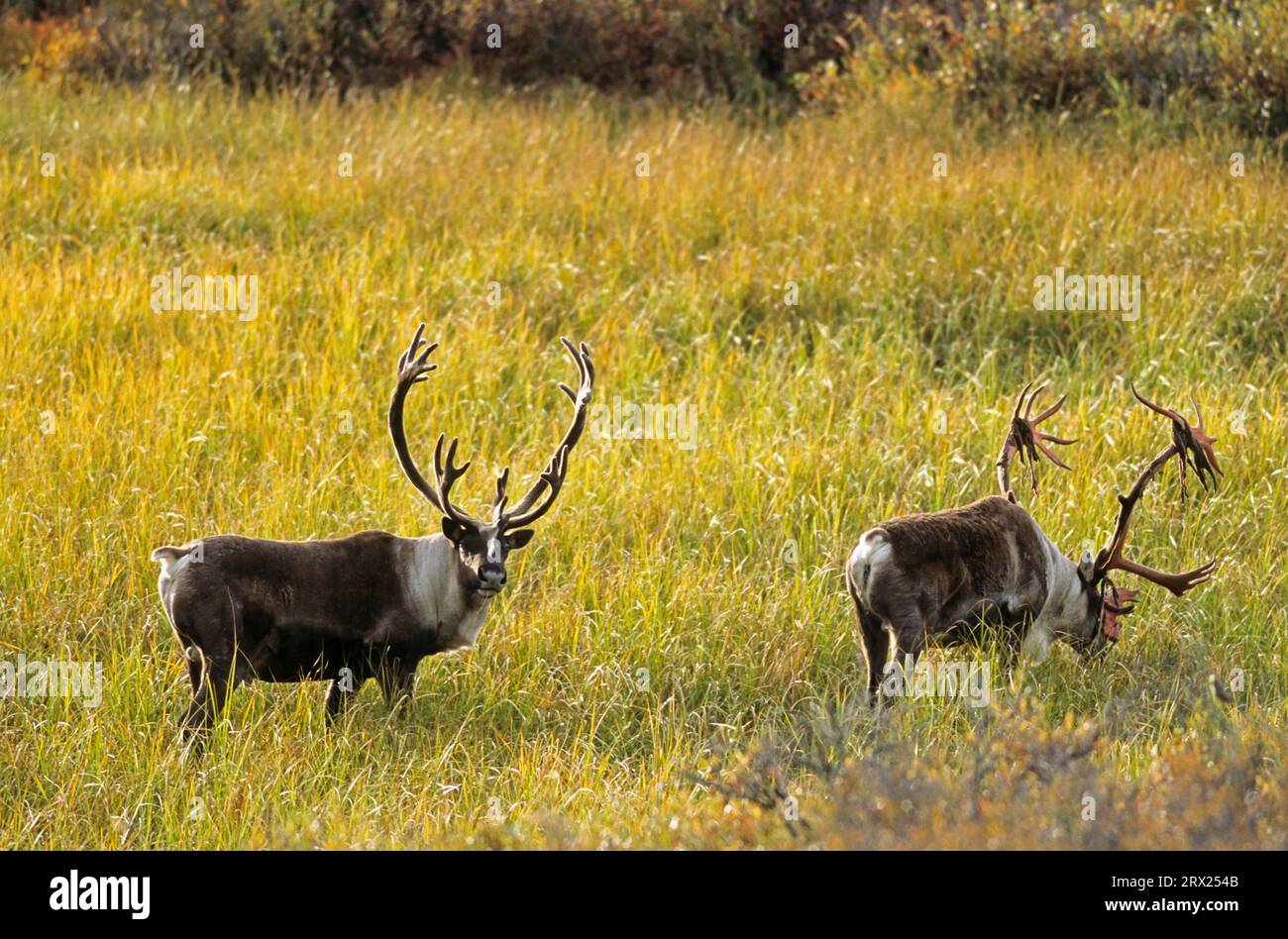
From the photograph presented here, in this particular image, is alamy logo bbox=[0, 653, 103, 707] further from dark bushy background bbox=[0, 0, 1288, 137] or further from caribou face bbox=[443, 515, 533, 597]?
dark bushy background bbox=[0, 0, 1288, 137]

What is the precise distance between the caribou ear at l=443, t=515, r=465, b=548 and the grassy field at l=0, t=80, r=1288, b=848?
0.72 metres

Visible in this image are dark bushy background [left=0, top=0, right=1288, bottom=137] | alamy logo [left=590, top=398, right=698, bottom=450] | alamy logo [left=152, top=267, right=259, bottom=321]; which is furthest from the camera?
dark bushy background [left=0, top=0, right=1288, bottom=137]

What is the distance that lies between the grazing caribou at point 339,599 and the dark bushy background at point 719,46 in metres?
8.55

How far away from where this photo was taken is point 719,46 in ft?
49.6

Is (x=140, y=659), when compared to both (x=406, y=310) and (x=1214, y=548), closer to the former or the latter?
(x=406, y=310)

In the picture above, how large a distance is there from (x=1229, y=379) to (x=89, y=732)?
243 inches

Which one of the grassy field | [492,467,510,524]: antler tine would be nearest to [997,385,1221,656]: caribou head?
the grassy field

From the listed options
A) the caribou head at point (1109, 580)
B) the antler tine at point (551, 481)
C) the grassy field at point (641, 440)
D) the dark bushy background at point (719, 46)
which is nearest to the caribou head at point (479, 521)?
the antler tine at point (551, 481)

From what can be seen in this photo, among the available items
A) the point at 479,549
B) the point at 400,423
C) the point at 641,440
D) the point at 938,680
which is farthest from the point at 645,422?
the point at 479,549

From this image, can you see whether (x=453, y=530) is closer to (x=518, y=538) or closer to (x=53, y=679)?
(x=518, y=538)

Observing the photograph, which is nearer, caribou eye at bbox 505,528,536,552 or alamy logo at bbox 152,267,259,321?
caribou eye at bbox 505,528,536,552

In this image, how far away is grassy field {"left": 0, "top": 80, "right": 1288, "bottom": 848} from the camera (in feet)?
17.9

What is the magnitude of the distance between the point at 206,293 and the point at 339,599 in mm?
4643
